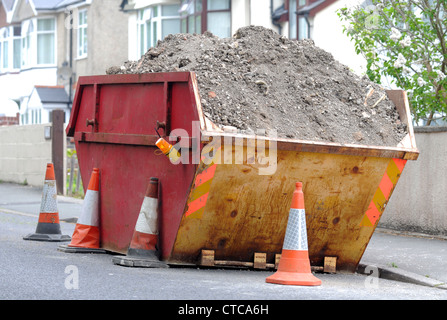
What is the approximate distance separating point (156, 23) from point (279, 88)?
68.4 ft

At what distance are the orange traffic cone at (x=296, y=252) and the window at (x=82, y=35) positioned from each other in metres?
25.9

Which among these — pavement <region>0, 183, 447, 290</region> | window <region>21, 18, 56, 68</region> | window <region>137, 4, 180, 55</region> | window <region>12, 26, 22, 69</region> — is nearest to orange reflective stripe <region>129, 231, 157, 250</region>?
A: pavement <region>0, 183, 447, 290</region>

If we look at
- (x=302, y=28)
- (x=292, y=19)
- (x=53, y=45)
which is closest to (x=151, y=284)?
(x=302, y=28)

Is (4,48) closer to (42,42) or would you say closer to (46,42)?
(42,42)

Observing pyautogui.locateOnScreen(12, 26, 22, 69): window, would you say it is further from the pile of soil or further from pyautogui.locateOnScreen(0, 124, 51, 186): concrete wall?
the pile of soil

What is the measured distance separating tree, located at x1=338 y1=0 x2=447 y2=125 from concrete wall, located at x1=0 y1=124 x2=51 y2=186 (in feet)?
29.2

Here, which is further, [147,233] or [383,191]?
[383,191]

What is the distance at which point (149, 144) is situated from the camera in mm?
7398

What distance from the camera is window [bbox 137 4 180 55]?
27453 millimetres

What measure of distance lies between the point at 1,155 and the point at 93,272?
15.1m

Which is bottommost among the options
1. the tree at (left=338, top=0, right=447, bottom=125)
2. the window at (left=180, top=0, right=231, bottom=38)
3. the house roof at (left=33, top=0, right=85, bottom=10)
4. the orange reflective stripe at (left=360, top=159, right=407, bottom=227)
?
the orange reflective stripe at (left=360, top=159, right=407, bottom=227)

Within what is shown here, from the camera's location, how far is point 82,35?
1258 inches

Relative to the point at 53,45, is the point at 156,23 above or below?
below

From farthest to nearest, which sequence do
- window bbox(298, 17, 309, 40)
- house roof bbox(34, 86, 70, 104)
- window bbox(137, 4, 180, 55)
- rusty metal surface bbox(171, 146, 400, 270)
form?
1. house roof bbox(34, 86, 70, 104)
2. window bbox(137, 4, 180, 55)
3. window bbox(298, 17, 309, 40)
4. rusty metal surface bbox(171, 146, 400, 270)
